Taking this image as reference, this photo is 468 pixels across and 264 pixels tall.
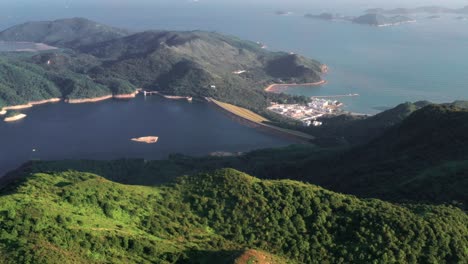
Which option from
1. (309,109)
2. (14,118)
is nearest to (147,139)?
(14,118)

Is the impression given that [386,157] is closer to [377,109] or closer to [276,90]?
[377,109]

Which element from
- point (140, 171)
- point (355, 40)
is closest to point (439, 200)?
point (140, 171)

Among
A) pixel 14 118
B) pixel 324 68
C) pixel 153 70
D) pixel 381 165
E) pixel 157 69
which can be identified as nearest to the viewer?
pixel 381 165

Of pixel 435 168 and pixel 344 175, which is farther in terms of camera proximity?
pixel 344 175

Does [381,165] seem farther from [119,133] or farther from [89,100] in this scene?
[89,100]

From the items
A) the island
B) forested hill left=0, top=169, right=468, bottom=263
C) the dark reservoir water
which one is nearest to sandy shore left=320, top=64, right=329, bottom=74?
the dark reservoir water

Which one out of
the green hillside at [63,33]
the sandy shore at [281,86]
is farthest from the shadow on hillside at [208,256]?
the green hillside at [63,33]
